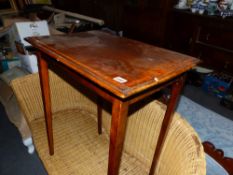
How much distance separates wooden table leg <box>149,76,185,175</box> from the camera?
2.36 ft

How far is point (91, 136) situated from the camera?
1.21 meters

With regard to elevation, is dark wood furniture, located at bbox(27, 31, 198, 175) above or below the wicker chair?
above

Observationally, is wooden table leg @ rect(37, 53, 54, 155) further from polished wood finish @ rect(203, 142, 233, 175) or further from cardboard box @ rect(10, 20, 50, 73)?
polished wood finish @ rect(203, 142, 233, 175)

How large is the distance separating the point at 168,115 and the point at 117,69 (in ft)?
1.15

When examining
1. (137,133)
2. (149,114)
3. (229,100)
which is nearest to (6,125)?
(137,133)

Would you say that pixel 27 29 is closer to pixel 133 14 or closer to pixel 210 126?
pixel 210 126

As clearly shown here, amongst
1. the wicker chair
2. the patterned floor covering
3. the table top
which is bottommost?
the patterned floor covering

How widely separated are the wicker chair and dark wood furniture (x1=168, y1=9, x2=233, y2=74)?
1.28 m

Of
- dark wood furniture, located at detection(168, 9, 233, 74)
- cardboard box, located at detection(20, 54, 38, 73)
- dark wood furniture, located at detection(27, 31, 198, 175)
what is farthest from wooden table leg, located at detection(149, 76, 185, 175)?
dark wood furniture, located at detection(168, 9, 233, 74)

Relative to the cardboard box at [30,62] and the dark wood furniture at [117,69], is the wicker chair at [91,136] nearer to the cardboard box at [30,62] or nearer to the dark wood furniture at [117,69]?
the dark wood furniture at [117,69]

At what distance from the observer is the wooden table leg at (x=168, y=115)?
2.36ft

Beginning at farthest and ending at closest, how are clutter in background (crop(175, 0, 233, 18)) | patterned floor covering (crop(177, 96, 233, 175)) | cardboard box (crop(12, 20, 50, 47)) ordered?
clutter in background (crop(175, 0, 233, 18)), cardboard box (crop(12, 20, 50, 47)), patterned floor covering (crop(177, 96, 233, 175))

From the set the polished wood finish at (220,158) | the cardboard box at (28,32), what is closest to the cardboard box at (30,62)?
the cardboard box at (28,32)

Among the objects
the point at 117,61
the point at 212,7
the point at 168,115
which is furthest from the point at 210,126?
the point at 212,7
